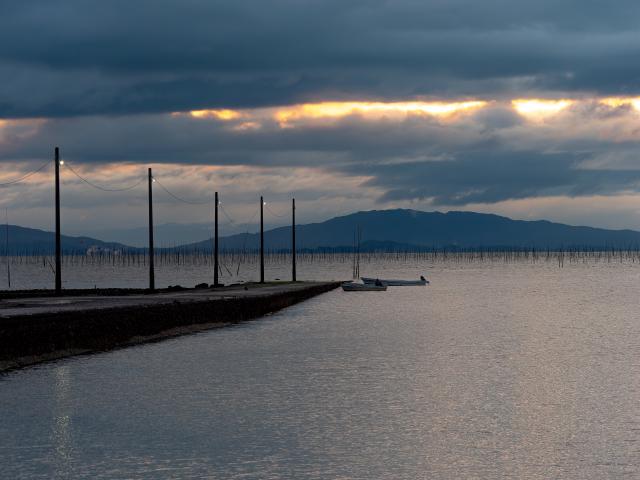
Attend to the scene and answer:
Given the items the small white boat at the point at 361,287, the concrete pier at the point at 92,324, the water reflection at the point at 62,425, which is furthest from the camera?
the small white boat at the point at 361,287

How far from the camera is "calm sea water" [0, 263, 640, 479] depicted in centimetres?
1554

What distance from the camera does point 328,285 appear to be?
9906cm

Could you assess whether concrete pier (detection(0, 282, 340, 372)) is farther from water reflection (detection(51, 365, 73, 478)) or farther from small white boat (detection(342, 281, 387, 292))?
small white boat (detection(342, 281, 387, 292))

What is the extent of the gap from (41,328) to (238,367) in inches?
323

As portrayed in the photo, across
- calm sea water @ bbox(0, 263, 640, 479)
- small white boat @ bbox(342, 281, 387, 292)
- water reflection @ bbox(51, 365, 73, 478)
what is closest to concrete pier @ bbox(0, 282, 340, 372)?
calm sea water @ bbox(0, 263, 640, 479)

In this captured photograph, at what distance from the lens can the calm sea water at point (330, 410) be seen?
15.5m

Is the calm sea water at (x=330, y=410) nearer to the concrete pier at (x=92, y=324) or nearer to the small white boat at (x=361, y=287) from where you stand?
the concrete pier at (x=92, y=324)

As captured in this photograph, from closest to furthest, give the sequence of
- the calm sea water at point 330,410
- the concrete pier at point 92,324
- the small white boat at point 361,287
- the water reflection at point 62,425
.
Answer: the water reflection at point 62,425 → the calm sea water at point 330,410 → the concrete pier at point 92,324 → the small white boat at point 361,287

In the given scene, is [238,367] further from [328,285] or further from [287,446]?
[328,285]

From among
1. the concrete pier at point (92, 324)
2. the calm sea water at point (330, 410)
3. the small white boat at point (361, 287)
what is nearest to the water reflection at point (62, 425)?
the calm sea water at point (330, 410)

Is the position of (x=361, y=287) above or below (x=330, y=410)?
below

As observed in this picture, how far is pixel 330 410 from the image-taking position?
827 inches

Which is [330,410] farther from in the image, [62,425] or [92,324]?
[92,324]

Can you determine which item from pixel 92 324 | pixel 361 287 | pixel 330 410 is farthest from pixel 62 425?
pixel 361 287
